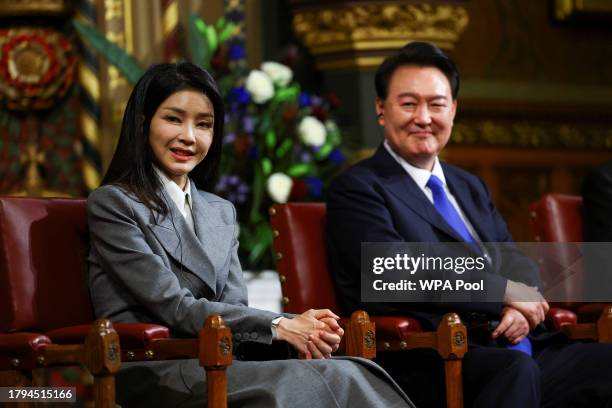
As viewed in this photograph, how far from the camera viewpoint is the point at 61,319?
10.6 ft

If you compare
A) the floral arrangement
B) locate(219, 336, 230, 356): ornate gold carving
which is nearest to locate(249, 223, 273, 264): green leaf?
the floral arrangement

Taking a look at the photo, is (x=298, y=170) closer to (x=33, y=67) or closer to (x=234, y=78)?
(x=234, y=78)

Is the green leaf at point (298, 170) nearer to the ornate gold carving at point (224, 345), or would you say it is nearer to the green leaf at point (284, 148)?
the green leaf at point (284, 148)

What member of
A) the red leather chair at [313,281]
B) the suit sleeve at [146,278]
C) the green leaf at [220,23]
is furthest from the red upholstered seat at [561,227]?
the green leaf at [220,23]

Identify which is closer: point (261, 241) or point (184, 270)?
point (184, 270)

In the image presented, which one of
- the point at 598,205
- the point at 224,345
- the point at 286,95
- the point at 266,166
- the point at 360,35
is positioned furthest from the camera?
the point at 360,35

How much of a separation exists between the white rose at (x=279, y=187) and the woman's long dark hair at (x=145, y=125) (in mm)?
1450

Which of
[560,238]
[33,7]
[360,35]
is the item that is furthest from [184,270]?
[360,35]

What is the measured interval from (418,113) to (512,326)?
27.5 inches

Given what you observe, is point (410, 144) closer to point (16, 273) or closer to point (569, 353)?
point (569, 353)

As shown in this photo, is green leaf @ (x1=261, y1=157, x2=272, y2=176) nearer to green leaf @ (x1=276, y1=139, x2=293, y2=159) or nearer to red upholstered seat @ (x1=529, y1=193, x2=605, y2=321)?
green leaf @ (x1=276, y1=139, x2=293, y2=159)

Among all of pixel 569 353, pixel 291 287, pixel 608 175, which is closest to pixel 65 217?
pixel 291 287

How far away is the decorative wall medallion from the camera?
5094 mm

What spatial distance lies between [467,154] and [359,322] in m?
3.20
